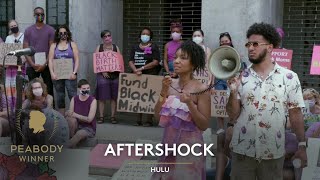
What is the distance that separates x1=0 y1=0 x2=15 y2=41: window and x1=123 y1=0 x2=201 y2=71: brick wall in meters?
2.13

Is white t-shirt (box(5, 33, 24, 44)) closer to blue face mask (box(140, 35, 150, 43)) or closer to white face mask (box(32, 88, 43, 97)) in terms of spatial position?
blue face mask (box(140, 35, 150, 43))

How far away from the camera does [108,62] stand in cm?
746

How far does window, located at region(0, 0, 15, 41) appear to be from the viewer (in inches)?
350

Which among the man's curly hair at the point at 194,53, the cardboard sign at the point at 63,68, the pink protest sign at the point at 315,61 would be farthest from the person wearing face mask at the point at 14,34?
the man's curly hair at the point at 194,53

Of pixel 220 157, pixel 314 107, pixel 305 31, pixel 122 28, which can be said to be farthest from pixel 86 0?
pixel 220 157

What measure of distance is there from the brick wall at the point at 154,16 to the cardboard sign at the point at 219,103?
251 cm

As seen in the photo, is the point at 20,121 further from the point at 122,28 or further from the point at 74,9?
the point at 122,28

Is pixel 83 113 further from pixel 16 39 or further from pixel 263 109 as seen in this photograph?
pixel 263 109

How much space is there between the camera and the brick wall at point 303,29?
8.30 m

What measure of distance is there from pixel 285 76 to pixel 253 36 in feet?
1.20

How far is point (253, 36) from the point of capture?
11.3ft

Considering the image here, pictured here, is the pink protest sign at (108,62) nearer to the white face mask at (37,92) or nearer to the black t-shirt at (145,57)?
the black t-shirt at (145,57)

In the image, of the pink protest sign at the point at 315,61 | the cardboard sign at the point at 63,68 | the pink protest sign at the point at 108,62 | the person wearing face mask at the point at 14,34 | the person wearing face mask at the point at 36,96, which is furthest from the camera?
the person wearing face mask at the point at 14,34

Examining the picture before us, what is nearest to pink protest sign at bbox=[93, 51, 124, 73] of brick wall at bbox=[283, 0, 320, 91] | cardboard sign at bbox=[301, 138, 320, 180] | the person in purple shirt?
the person in purple shirt
